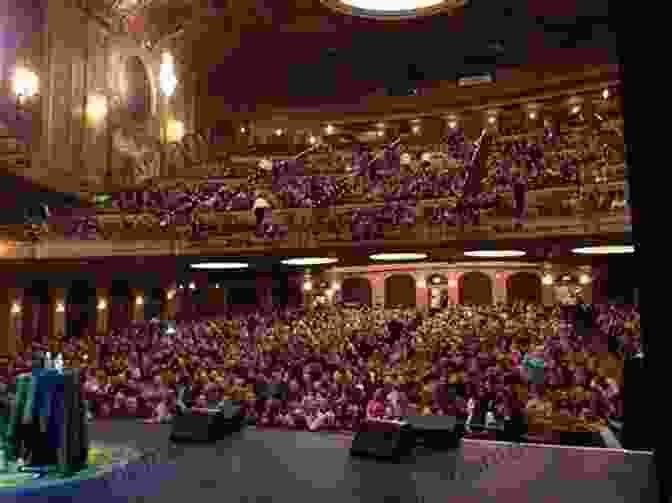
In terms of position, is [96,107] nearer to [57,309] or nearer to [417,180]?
[417,180]

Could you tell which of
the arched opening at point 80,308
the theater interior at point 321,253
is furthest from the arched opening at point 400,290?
the arched opening at point 80,308

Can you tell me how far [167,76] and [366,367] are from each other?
7.31m

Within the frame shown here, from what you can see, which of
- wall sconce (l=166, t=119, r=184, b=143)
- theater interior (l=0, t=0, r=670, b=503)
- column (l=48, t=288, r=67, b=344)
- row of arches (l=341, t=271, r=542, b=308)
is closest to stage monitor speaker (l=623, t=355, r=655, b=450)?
theater interior (l=0, t=0, r=670, b=503)

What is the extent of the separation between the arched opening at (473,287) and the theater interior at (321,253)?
104 mm

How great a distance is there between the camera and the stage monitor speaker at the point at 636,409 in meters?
2.48

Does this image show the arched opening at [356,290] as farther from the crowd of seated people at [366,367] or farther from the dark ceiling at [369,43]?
the crowd of seated people at [366,367]

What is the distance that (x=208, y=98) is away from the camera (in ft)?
57.4

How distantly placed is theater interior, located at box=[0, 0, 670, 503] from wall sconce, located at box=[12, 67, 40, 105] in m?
0.03

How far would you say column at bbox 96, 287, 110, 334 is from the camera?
23547 millimetres

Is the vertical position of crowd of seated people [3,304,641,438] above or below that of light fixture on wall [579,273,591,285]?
below

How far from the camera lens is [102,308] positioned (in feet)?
77.5

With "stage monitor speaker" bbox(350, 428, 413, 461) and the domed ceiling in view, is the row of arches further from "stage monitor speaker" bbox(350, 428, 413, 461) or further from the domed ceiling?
"stage monitor speaker" bbox(350, 428, 413, 461)

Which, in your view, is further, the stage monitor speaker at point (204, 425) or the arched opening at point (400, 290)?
the arched opening at point (400, 290)

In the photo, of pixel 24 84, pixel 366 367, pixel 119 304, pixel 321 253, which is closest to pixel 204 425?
pixel 24 84
